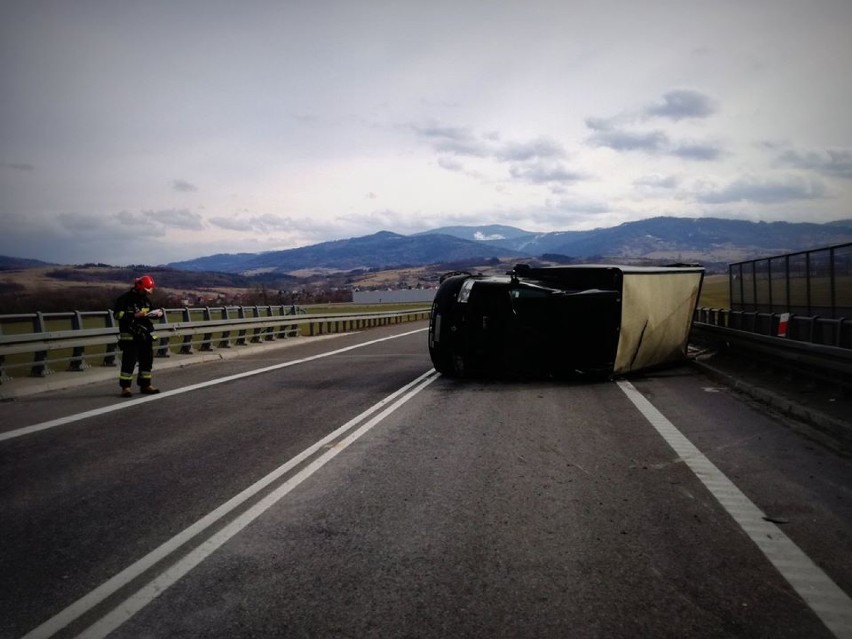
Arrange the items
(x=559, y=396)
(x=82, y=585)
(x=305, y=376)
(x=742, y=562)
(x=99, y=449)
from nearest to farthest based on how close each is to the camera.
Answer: (x=82, y=585)
(x=742, y=562)
(x=99, y=449)
(x=559, y=396)
(x=305, y=376)

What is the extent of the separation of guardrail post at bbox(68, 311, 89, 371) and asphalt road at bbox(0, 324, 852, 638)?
15.8ft

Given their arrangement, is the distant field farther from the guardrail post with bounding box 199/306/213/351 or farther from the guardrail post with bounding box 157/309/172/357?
the guardrail post with bounding box 157/309/172/357

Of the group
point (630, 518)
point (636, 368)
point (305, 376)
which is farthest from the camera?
point (305, 376)

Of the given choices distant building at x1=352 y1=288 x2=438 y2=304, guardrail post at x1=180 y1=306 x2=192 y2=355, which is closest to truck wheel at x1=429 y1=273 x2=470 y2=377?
guardrail post at x1=180 y1=306 x2=192 y2=355

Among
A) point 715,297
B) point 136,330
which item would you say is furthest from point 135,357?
point 715,297

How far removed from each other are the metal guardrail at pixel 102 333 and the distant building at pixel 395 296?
76.4 metres

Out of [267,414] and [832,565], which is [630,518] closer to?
[832,565]

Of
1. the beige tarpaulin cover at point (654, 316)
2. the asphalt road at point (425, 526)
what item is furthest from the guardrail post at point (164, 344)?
the beige tarpaulin cover at point (654, 316)

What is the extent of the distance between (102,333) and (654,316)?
39.7ft

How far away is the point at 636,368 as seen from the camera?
1322cm

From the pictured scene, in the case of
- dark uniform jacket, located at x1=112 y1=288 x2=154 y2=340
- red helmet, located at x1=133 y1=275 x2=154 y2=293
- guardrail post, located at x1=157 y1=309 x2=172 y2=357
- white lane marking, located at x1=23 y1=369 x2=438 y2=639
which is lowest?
white lane marking, located at x1=23 y1=369 x2=438 y2=639

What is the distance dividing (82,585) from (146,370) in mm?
8222

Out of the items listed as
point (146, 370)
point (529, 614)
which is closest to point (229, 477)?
point (529, 614)

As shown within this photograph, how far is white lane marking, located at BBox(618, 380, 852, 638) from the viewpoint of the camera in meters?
3.34
